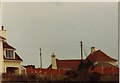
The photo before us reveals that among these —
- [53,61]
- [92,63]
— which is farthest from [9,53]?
[92,63]

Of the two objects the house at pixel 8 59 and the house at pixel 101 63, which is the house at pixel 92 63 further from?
the house at pixel 8 59

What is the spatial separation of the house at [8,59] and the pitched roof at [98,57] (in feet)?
1.23

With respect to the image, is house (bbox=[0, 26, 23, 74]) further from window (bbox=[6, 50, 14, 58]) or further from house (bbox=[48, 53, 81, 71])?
house (bbox=[48, 53, 81, 71])

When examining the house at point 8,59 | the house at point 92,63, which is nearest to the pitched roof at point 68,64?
the house at point 92,63

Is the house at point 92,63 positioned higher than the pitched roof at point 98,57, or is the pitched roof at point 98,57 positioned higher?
the pitched roof at point 98,57

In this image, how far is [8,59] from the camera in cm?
68

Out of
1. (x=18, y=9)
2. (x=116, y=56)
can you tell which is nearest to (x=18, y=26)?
(x=18, y=9)

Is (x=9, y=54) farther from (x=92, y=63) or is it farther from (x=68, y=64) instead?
(x=92, y=63)

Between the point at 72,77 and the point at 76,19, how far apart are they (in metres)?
0.32

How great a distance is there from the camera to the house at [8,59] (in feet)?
2.24

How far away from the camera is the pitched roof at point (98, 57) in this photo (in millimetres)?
698

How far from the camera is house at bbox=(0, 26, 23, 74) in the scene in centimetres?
68

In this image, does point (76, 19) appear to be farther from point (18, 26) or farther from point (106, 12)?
point (18, 26)

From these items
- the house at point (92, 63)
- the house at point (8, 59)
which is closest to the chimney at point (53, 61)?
the house at point (92, 63)
